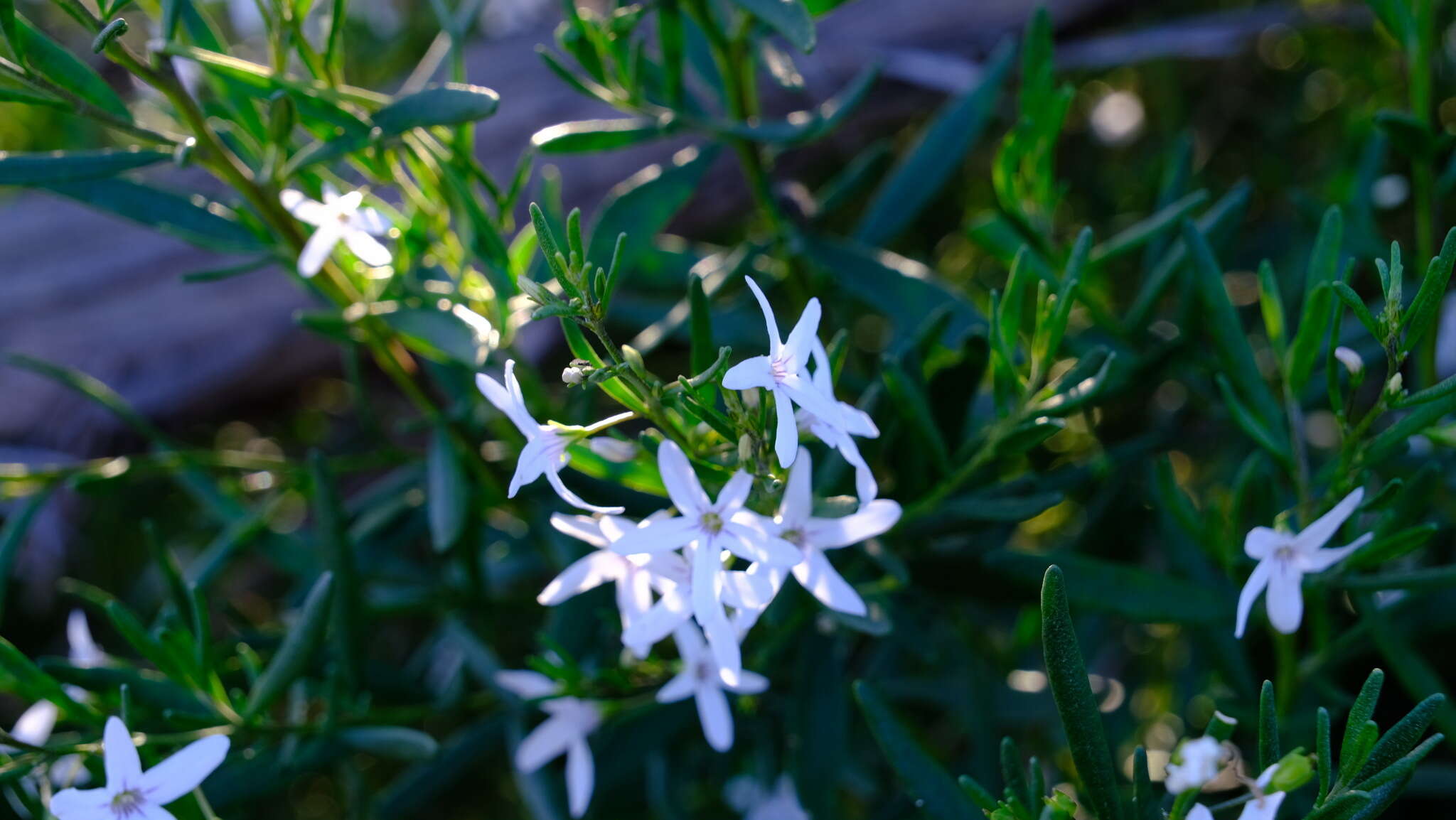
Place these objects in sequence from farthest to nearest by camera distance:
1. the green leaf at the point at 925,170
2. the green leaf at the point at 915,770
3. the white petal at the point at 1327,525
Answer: the green leaf at the point at 925,170 → the green leaf at the point at 915,770 → the white petal at the point at 1327,525

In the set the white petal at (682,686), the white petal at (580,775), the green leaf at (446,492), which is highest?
the green leaf at (446,492)

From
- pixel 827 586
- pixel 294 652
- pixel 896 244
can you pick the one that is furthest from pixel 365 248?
pixel 896 244

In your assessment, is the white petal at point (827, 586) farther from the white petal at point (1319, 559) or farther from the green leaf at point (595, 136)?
the green leaf at point (595, 136)

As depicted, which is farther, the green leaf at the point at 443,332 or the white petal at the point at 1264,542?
the green leaf at the point at 443,332

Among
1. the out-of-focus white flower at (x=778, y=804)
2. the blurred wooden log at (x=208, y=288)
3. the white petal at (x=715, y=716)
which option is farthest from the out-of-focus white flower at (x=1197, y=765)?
the blurred wooden log at (x=208, y=288)

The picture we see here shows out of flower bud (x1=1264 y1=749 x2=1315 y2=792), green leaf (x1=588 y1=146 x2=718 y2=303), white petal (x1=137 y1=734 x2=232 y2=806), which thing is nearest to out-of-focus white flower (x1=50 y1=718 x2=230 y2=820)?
white petal (x1=137 y1=734 x2=232 y2=806)

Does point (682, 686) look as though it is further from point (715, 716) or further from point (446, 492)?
point (446, 492)

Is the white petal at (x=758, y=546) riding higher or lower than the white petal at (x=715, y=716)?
higher
